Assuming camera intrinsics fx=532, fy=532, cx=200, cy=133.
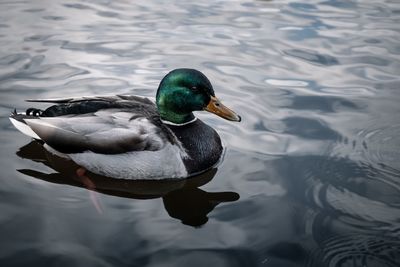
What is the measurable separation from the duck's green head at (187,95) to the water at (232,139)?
23.2 inches

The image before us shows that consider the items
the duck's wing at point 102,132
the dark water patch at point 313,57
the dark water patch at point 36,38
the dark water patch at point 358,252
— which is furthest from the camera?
the dark water patch at point 36,38

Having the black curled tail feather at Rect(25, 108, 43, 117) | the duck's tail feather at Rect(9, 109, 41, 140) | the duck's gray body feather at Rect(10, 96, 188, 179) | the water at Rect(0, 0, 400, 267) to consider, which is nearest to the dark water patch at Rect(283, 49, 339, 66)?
the water at Rect(0, 0, 400, 267)

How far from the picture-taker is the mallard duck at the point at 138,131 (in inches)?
191

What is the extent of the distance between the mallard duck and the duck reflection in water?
7 cm

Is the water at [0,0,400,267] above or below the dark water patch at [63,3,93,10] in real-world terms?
below

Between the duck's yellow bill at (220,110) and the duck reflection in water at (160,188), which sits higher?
the duck's yellow bill at (220,110)

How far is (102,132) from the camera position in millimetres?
4848

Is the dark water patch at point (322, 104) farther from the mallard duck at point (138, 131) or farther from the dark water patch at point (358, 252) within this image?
the dark water patch at point (358, 252)

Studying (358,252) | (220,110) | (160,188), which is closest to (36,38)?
(220,110)

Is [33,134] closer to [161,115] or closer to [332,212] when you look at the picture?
[161,115]

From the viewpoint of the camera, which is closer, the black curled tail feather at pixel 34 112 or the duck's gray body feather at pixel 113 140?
the duck's gray body feather at pixel 113 140

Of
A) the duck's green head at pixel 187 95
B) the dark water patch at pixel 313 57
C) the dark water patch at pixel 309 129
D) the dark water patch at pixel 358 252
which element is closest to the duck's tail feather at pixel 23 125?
the duck's green head at pixel 187 95

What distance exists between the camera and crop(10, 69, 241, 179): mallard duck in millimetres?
4859

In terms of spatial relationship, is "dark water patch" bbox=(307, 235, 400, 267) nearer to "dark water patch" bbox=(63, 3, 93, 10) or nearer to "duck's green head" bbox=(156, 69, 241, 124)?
"duck's green head" bbox=(156, 69, 241, 124)
